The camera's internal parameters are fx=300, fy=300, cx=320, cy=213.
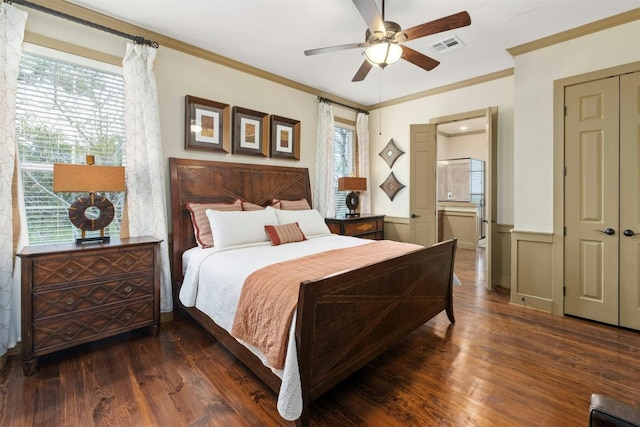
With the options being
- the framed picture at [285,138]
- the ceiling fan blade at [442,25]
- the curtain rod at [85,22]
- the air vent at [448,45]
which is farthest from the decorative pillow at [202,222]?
the air vent at [448,45]

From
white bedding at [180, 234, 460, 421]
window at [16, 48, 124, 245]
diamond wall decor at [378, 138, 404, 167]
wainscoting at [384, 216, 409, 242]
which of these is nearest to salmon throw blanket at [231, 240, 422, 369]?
white bedding at [180, 234, 460, 421]

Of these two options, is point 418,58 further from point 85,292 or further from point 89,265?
point 85,292

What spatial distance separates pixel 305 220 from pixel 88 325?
2247mm

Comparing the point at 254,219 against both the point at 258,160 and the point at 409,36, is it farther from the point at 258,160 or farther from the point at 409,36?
the point at 409,36

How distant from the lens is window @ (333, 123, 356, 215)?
5.28 metres

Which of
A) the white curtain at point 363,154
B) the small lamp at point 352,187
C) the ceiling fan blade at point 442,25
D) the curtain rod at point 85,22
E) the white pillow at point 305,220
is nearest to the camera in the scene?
the ceiling fan blade at point 442,25

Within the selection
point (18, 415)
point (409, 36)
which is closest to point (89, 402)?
point (18, 415)

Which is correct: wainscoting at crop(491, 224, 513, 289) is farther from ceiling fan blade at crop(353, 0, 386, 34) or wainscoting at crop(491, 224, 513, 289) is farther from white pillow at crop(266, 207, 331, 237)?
ceiling fan blade at crop(353, 0, 386, 34)

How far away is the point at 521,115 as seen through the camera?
11.3 feet

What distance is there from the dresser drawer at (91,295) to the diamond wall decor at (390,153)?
4.16m

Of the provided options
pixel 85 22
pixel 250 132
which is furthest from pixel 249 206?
pixel 85 22

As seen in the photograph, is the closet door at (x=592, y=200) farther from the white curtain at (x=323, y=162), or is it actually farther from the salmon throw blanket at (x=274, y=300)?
the white curtain at (x=323, y=162)

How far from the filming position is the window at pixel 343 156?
528 centimetres

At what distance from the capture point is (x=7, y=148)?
233 centimetres
